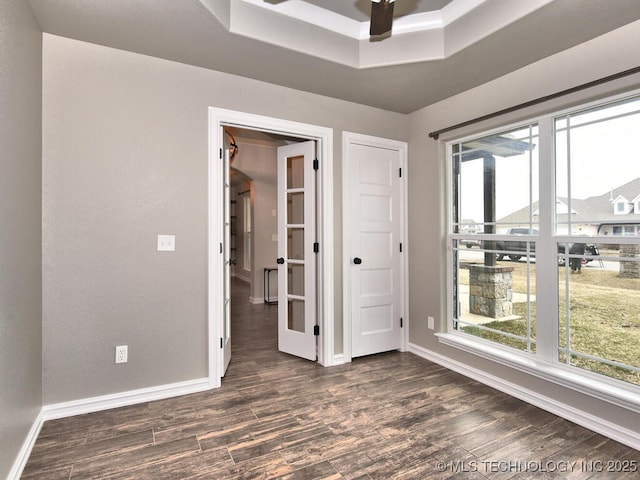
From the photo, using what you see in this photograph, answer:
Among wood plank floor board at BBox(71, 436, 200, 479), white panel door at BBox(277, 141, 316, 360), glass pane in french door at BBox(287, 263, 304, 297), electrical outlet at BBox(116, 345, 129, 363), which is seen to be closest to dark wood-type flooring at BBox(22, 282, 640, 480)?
wood plank floor board at BBox(71, 436, 200, 479)

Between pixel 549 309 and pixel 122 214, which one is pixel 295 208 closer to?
pixel 122 214

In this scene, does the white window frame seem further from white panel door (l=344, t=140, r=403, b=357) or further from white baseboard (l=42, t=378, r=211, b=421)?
white baseboard (l=42, t=378, r=211, b=421)

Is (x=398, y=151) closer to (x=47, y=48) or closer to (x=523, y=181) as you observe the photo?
(x=523, y=181)

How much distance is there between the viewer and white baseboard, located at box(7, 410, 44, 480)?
1.73m

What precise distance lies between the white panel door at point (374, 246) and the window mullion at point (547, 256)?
54.8 inches

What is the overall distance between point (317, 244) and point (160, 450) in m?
2.05

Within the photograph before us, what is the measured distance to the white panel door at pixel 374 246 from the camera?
3494mm

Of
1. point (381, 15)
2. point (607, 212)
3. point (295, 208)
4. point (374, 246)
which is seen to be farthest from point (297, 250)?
point (607, 212)

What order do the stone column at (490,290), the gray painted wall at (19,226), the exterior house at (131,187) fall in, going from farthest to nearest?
the stone column at (490,290) → the exterior house at (131,187) → the gray painted wall at (19,226)

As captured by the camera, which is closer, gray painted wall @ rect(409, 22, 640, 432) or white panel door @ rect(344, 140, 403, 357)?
gray painted wall @ rect(409, 22, 640, 432)

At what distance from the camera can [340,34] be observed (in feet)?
8.59

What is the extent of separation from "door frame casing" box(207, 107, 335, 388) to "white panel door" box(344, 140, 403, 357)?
24 cm

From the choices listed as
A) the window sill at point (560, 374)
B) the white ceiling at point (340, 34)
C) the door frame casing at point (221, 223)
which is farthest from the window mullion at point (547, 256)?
the door frame casing at point (221, 223)

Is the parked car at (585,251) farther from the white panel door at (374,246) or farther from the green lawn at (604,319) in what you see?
the white panel door at (374,246)
